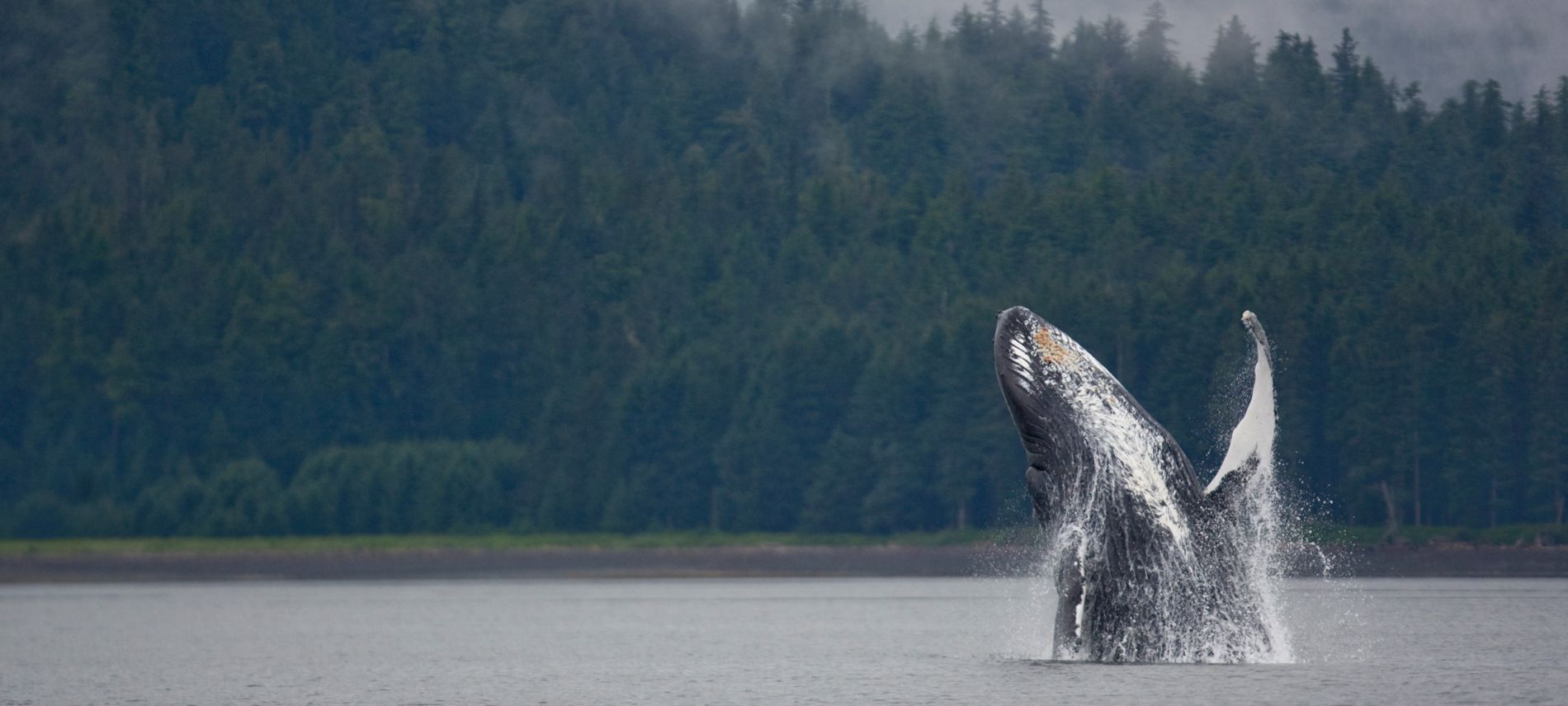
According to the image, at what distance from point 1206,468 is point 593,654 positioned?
70271 mm

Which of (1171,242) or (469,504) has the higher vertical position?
(1171,242)

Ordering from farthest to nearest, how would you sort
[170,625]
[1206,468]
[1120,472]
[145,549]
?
[145,549] → [1206,468] → [170,625] → [1120,472]

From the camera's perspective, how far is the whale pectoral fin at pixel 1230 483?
26594 millimetres

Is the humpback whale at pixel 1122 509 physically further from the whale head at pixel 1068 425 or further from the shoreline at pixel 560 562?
the shoreline at pixel 560 562

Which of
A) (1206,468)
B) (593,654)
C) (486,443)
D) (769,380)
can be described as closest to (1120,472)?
(593,654)

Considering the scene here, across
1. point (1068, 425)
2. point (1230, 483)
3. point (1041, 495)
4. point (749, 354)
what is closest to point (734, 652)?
point (1041, 495)

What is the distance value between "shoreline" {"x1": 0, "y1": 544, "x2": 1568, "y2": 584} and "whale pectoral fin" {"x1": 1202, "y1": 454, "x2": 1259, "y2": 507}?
9503cm

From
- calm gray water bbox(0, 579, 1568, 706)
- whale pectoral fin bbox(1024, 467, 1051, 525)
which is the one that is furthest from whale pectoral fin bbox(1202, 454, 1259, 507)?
calm gray water bbox(0, 579, 1568, 706)

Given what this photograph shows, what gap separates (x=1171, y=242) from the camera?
6969 inches

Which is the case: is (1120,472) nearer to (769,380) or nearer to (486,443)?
(769,380)

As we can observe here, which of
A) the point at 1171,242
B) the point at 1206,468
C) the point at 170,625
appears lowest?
the point at 170,625

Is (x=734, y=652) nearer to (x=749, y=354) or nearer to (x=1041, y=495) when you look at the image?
(x=1041, y=495)

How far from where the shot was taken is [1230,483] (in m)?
26.8

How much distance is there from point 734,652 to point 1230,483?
2850cm
